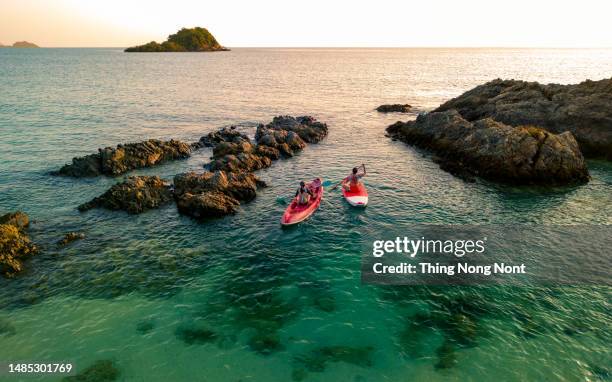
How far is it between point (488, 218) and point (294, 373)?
1986 cm

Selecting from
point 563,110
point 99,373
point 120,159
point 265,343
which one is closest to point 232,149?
point 120,159

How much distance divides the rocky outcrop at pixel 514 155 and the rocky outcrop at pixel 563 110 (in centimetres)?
833

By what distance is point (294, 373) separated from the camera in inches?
578

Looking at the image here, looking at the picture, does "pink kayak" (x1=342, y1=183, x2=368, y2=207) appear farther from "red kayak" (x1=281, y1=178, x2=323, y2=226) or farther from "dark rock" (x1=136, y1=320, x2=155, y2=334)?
"dark rock" (x1=136, y1=320, x2=155, y2=334)

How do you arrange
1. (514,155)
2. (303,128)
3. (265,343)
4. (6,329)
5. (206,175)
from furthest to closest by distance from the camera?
(303,128)
(514,155)
(206,175)
(6,329)
(265,343)

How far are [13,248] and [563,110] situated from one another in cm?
5512

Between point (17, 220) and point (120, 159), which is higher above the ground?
point (120, 159)

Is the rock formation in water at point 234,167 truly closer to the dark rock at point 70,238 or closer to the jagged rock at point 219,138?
the jagged rock at point 219,138

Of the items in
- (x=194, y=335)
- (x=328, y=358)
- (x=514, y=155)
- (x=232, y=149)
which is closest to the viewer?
(x=328, y=358)

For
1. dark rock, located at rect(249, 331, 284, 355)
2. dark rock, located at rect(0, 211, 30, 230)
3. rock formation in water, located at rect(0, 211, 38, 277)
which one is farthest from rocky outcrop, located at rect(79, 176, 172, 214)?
dark rock, located at rect(249, 331, 284, 355)

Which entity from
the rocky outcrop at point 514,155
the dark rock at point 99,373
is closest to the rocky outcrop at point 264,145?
the rocky outcrop at point 514,155

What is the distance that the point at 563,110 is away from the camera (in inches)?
1745

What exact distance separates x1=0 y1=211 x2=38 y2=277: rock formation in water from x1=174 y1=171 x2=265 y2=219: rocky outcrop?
9744 millimetres

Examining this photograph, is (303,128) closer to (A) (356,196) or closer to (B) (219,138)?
(B) (219,138)
